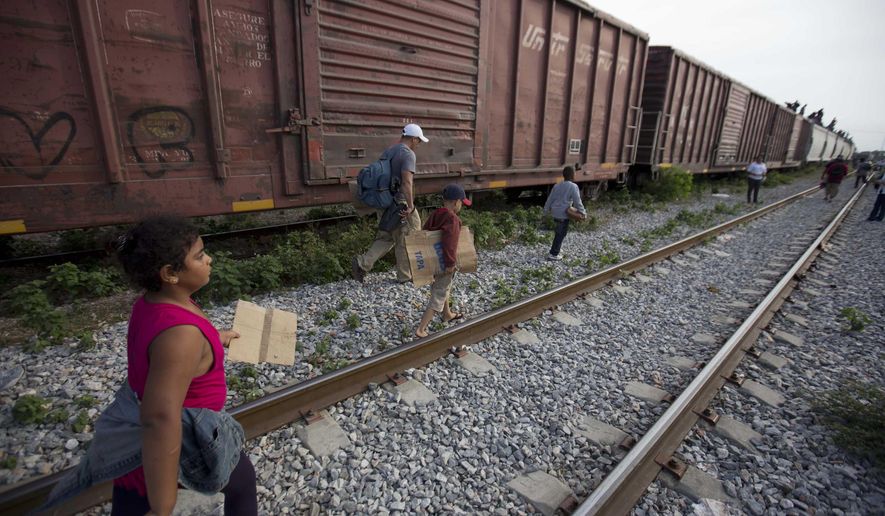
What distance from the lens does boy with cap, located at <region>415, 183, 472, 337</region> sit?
11.9 feet

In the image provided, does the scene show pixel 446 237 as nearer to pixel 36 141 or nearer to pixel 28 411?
pixel 28 411

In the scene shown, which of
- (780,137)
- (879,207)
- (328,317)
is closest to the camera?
(328,317)

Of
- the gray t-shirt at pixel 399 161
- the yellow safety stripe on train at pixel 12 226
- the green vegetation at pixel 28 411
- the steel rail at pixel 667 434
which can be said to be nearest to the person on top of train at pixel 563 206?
the steel rail at pixel 667 434

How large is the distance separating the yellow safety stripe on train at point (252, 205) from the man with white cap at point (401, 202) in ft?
4.02

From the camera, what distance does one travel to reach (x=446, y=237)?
3.66 metres

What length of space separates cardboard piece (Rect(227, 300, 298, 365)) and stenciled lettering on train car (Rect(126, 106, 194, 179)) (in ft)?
A: 11.1

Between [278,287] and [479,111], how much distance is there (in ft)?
14.4

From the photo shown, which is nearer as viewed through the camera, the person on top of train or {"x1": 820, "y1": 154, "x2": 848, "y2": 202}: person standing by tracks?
the person on top of train

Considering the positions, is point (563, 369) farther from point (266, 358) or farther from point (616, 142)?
point (616, 142)

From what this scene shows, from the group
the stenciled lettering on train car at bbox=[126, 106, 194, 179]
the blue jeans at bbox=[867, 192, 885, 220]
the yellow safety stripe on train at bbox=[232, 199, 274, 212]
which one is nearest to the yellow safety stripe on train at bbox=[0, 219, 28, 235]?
the stenciled lettering on train car at bbox=[126, 106, 194, 179]

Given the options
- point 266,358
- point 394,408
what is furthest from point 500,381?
point 266,358

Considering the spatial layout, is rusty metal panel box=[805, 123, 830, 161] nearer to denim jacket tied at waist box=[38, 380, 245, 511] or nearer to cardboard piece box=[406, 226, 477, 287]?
cardboard piece box=[406, 226, 477, 287]

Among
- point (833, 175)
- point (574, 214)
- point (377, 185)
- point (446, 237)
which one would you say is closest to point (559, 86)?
point (574, 214)

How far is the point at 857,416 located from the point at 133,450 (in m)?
4.20
